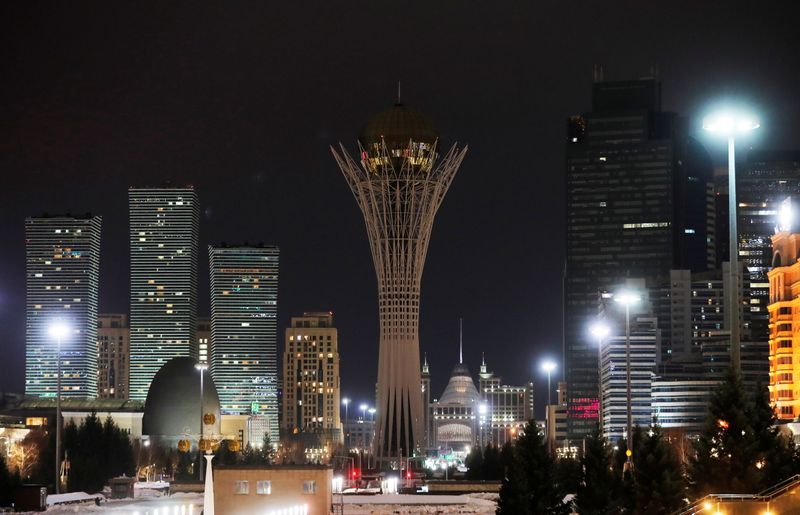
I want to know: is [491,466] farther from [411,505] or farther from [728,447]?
[728,447]

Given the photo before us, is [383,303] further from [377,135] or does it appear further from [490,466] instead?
[490,466]

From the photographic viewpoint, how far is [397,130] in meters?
144

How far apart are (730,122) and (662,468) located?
45.6ft

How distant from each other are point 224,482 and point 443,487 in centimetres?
3256

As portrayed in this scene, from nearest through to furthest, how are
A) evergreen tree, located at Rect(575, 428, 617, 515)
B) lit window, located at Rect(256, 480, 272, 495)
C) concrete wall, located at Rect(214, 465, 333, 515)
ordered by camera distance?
evergreen tree, located at Rect(575, 428, 617, 515), concrete wall, located at Rect(214, 465, 333, 515), lit window, located at Rect(256, 480, 272, 495)

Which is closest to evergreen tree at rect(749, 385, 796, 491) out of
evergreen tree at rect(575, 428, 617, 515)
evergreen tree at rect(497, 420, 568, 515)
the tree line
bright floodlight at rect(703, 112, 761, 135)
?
the tree line

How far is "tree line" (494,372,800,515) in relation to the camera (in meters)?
53.9

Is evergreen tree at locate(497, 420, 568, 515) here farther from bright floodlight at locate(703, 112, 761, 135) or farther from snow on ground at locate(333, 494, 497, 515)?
bright floodlight at locate(703, 112, 761, 135)

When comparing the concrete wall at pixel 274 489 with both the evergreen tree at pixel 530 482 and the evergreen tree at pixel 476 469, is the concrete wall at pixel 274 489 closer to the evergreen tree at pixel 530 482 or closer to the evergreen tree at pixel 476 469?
the evergreen tree at pixel 530 482

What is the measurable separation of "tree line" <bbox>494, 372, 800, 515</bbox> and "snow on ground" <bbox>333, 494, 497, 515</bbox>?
8870 millimetres

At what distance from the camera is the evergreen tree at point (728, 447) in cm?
5362

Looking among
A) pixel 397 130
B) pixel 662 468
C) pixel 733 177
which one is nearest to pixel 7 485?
pixel 662 468

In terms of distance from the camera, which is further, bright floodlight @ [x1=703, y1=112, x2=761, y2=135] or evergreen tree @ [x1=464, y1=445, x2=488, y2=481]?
evergreen tree @ [x1=464, y1=445, x2=488, y2=481]

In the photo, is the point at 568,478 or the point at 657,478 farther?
the point at 568,478
